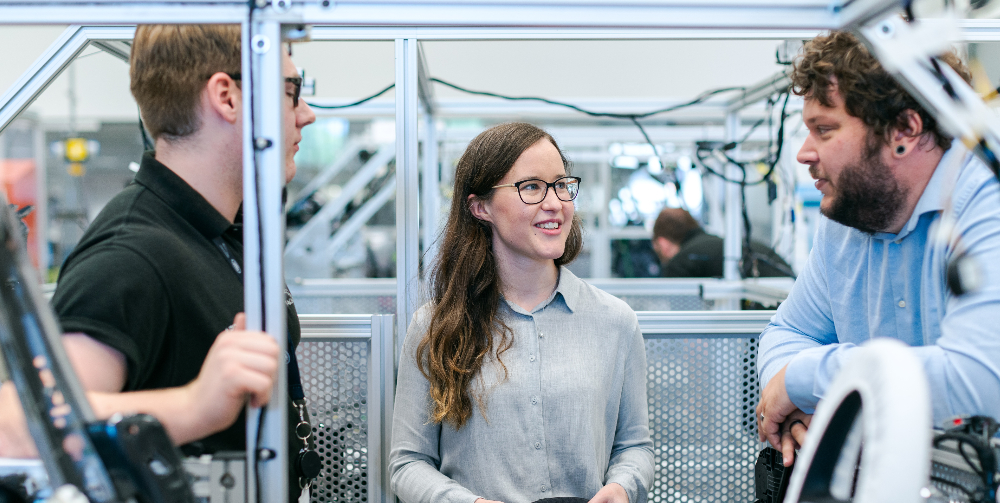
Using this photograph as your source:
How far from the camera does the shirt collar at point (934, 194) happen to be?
0.91m

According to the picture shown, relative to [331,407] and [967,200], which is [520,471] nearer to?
[331,407]

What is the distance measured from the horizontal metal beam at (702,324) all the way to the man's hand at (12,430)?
3.66 ft

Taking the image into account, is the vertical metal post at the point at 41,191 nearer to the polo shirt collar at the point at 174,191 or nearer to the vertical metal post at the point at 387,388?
the vertical metal post at the point at 387,388

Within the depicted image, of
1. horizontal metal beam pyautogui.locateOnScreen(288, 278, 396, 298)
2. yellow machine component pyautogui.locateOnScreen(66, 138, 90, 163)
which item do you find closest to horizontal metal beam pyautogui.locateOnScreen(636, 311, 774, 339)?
horizontal metal beam pyautogui.locateOnScreen(288, 278, 396, 298)

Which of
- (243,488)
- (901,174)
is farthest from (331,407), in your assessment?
(901,174)

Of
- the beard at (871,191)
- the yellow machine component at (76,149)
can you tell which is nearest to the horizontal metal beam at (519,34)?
the beard at (871,191)

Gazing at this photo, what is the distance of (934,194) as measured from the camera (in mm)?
919

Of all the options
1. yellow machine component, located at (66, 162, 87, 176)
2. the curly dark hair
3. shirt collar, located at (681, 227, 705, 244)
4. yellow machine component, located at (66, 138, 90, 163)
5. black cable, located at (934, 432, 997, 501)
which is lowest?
black cable, located at (934, 432, 997, 501)

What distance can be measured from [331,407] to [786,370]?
918mm

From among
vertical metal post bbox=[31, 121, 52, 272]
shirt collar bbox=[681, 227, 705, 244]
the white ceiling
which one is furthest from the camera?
vertical metal post bbox=[31, 121, 52, 272]

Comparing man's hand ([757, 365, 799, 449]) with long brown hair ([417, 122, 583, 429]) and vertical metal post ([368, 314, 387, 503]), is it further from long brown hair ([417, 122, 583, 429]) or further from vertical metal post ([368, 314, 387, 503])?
vertical metal post ([368, 314, 387, 503])

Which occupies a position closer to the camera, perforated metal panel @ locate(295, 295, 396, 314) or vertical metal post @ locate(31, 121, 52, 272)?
perforated metal panel @ locate(295, 295, 396, 314)

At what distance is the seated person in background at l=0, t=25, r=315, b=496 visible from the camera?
0.66m

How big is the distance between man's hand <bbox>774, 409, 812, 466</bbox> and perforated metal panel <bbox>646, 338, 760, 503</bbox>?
0.45 meters
